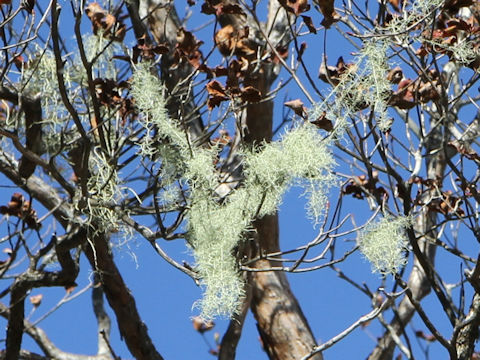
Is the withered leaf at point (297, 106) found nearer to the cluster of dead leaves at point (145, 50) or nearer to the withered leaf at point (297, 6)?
the withered leaf at point (297, 6)

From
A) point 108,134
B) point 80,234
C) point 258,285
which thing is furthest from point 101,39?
point 258,285

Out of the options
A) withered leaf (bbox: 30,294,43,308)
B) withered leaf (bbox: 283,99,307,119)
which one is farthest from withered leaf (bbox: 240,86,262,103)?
withered leaf (bbox: 30,294,43,308)

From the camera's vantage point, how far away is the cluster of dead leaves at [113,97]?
2.54 m

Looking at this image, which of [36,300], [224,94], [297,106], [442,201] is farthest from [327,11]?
[36,300]

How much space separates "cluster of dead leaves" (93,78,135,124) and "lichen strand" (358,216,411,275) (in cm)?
84

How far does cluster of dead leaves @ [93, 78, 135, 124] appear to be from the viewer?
254 cm

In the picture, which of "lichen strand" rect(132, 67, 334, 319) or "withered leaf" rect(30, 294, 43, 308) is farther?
"withered leaf" rect(30, 294, 43, 308)

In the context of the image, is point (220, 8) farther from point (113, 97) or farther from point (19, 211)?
point (19, 211)

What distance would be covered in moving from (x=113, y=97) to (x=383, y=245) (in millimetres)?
967

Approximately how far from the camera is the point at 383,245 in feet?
7.77

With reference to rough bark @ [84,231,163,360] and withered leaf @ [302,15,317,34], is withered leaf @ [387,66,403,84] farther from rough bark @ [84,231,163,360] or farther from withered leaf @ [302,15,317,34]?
rough bark @ [84,231,163,360]

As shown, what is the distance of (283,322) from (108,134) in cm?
136

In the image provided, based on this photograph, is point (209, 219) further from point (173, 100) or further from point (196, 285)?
point (173, 100)

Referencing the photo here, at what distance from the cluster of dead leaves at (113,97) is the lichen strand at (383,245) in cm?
84
